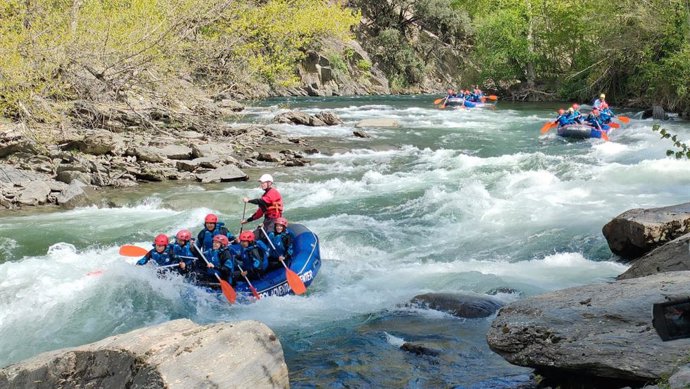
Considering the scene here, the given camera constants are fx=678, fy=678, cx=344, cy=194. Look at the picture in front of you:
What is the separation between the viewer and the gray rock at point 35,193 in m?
11.6

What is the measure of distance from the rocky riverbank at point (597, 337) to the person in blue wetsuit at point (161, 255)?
15.1 ft

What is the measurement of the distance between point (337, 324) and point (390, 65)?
128 ft

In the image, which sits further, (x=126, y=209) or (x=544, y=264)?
(x=126, y=209)

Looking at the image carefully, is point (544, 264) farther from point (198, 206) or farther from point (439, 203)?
point (198, 206)

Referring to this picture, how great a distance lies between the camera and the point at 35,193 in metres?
11.8

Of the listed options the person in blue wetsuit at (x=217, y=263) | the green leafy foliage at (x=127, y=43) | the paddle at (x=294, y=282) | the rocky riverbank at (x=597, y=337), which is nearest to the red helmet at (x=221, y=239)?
the person in blue wetsuit at (x=217, y=263)

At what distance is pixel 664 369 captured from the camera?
3734 millimetres

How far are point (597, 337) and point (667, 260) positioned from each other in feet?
8.47

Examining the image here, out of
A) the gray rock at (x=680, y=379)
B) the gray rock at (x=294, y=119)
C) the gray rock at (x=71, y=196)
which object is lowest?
the gray rock at (x=294, y=119)

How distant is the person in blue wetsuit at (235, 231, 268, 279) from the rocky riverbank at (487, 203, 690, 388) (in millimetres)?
3931

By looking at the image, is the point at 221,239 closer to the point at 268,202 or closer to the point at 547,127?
the point at 268,202

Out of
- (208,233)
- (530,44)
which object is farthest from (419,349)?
(530,44)

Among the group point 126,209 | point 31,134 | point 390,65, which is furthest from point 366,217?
point 390,65

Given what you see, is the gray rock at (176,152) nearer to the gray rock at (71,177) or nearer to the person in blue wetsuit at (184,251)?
the gray rock at (71,177)
